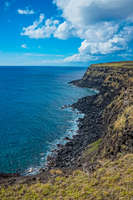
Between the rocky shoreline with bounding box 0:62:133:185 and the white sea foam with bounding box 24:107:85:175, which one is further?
the white sea foam with bounding box 24:107:85:175

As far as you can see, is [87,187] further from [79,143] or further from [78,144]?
[79,143]

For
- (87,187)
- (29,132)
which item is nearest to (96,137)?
(29,132)

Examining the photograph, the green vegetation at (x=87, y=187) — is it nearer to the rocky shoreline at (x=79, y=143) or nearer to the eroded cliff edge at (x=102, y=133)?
the eroded cliff edge at (x=102, y=133)

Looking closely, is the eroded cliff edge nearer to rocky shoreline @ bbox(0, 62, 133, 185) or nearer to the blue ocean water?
rocky shoreline @ bbox(0, 62, 133, 185)

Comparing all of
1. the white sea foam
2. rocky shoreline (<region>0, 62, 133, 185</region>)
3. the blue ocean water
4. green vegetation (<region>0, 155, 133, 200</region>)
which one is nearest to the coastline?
rocky shoreline (<region>0, 62, 133, 185</region>)

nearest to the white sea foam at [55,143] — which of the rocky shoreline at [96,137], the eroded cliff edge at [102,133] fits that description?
the rocky shoreline at [96,137]

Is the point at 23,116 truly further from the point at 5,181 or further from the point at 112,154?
the point at 112,154

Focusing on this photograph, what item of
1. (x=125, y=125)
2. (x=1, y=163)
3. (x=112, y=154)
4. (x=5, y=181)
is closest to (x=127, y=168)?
(x=112, y=154)

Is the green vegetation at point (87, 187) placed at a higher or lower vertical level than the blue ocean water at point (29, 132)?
higher
